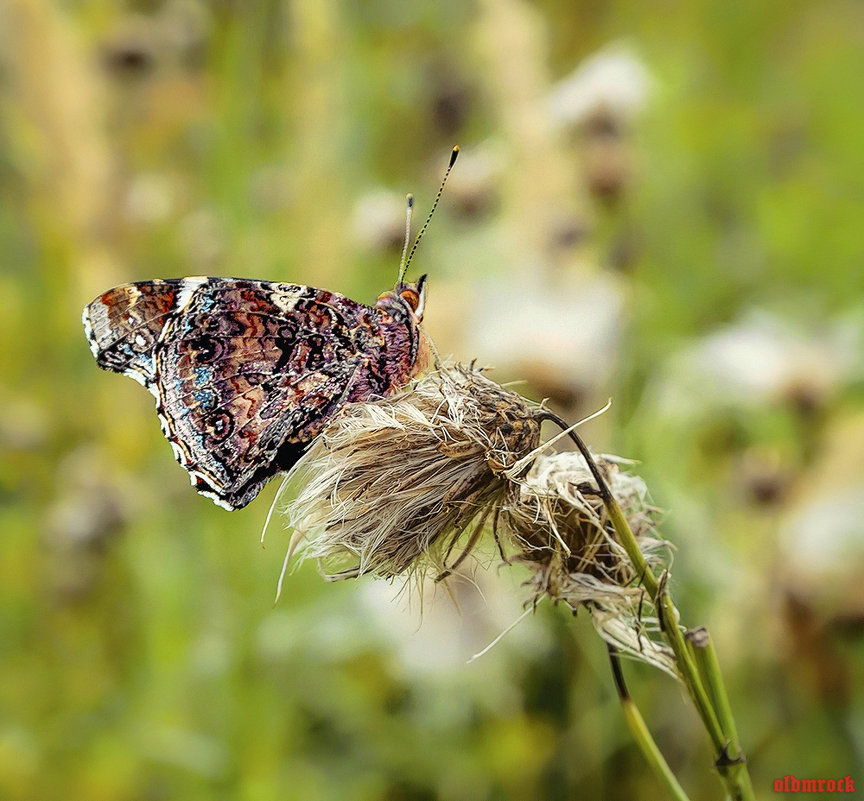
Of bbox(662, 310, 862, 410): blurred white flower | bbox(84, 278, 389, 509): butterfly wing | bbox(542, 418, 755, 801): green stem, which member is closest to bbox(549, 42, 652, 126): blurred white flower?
bbox(662, 310, 862, 410): blurred white flower

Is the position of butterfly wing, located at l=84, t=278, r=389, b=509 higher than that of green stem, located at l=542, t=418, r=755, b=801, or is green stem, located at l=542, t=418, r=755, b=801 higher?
butterfly wing, located at l=84, t=278, r=389, b=509

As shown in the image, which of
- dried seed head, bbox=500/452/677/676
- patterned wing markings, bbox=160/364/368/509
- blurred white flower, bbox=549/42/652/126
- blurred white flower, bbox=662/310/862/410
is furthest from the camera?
blurred white flower, bbox=549/42/652/126

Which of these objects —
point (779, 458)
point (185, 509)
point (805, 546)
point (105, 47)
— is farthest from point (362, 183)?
point (805, 546)

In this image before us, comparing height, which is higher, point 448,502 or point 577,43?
point 577,43

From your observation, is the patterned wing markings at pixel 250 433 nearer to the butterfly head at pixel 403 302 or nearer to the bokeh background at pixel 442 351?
the butterfly head at pixel 403 302

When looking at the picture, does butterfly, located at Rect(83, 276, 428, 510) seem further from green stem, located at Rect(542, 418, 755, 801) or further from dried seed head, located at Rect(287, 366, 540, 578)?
green stem, located at Rect(542, 418, 755, 801)

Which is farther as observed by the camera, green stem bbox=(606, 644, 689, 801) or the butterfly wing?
the butterfly wing

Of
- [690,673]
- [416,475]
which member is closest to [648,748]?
[690,673]

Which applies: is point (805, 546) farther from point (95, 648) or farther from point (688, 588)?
point (95, 648)
